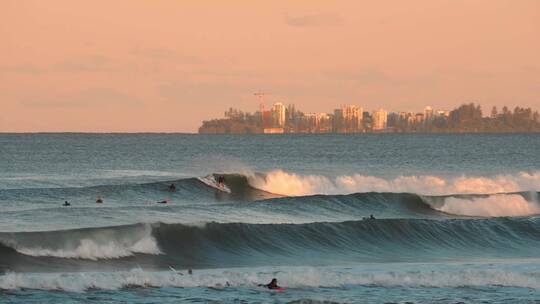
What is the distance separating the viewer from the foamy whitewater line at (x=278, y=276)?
A: 25.2m

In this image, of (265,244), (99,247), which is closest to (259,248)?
(265,244)

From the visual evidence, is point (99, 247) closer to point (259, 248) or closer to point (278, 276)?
point (259, 248)

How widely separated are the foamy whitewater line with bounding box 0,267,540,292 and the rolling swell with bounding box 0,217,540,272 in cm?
306

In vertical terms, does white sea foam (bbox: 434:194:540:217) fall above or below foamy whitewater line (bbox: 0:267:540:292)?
below

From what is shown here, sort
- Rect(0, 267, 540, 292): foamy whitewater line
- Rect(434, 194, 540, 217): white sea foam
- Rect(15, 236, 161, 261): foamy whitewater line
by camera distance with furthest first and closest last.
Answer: Rect(434, 194, 540, 217): white sea foam
Rect(15, 236, 161, 261): foamy whitewater line
Rect(0, 267, 540, 292): foamy whitewater line

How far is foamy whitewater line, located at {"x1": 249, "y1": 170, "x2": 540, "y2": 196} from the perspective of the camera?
65688 mm

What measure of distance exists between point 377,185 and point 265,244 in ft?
116

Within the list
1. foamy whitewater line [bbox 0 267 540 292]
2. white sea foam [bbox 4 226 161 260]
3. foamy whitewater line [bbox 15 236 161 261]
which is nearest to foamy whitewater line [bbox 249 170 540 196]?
white sea foam [bbox 4 226 161 260]

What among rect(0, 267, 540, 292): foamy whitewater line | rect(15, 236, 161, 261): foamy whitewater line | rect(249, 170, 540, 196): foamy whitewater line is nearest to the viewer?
rect(0, 267, 540, 292): foamy whitewater line

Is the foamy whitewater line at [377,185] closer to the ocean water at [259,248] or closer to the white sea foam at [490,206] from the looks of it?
the ocean water at [259,248]

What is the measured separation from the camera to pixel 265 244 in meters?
35.4

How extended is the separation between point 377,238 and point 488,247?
4423 mm

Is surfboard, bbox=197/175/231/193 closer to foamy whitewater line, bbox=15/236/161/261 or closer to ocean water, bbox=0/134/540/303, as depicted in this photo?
ocean water, bbox=0/134/540/303

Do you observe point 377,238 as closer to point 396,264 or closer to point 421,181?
point 396,264
